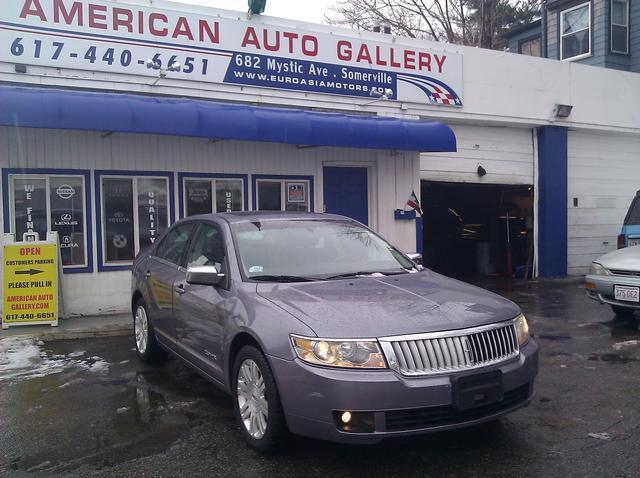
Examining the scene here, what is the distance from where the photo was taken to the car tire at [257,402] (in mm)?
3754

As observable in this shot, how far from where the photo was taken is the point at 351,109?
11.2 metres

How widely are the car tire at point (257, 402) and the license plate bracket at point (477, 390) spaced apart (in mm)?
1067

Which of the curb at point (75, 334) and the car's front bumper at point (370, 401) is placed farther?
the curb at point (75, 334)

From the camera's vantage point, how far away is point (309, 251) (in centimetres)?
487

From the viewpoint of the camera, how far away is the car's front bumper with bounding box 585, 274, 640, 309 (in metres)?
7.59

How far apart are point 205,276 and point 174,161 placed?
5821 millimetres

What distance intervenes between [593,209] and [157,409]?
1262 cm

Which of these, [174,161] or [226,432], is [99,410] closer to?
[226,432]

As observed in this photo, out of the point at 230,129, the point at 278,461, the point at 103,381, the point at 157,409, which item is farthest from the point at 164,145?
the point at 278,461

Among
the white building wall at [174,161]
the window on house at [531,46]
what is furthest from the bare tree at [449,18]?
the white building wall at [174,161]

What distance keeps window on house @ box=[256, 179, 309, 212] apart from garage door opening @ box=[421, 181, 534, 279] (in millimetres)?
4566

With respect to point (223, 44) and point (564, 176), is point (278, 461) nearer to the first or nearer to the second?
point (223, 44)

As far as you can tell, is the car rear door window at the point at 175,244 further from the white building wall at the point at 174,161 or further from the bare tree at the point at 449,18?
the bare tree at the point at 449,18

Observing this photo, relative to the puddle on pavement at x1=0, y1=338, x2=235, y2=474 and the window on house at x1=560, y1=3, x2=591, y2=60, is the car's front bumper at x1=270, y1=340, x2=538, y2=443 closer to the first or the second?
the puddle on pavement at x1=0, y1=338, x2=235, y2=474
